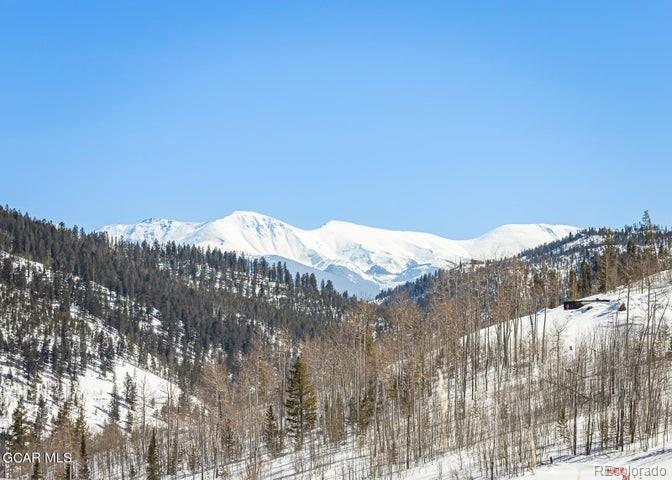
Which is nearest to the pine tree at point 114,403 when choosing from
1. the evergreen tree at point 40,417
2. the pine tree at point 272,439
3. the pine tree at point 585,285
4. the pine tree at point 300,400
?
the evergreen tree at point 40,417

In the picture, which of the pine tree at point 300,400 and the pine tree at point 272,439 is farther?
A: the pine tree at point 300,400

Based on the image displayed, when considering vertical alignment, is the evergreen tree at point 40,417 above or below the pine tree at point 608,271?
below

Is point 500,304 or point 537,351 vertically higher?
point 500,304

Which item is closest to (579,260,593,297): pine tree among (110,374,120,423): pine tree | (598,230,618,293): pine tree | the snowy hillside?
(598,230,618,293): pine tree

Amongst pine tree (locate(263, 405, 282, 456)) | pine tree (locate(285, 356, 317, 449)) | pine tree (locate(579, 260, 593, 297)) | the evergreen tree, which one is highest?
pine tree (locate(579, 260, 593, 297))

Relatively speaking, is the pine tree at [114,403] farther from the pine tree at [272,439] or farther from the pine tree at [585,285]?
the pine tree at [585,285]

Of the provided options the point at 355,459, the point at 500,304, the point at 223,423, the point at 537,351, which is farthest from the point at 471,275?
the point at 355,459

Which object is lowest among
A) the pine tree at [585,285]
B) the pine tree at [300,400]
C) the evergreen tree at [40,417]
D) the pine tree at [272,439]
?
the evergreen tree at [40,417]

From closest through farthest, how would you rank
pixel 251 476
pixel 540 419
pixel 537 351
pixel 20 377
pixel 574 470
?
pixel 574 470 < pixel 251 476 < pixel 540 419 < pixel 537 351 < pixel 20 377

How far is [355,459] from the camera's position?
57188mm

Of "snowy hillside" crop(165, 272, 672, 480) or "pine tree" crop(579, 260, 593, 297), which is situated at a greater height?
"pine tree" crop(579, 260, 593, 297)

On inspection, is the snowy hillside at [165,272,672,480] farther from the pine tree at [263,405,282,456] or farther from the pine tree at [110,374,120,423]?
the pine tree at [110,374,120,423]

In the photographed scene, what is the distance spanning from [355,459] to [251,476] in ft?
46.8

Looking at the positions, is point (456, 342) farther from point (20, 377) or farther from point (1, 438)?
point (20, 377)
